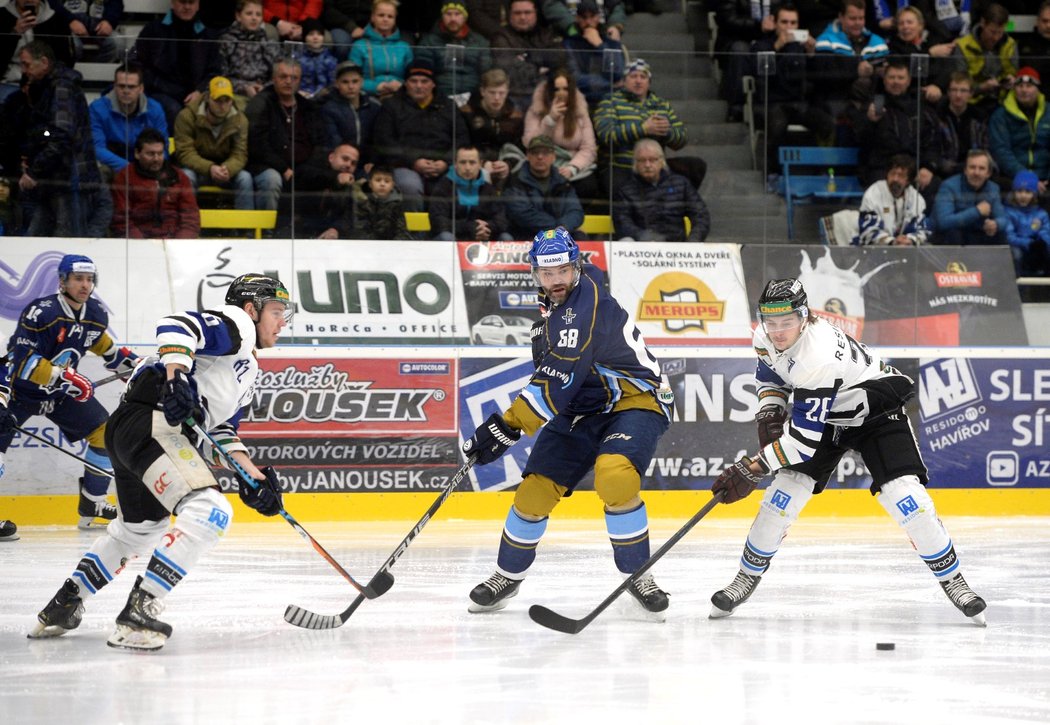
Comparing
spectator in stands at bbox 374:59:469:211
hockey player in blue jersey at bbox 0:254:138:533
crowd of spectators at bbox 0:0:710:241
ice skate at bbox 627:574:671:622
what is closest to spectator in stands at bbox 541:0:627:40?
crowd of spectators at bbox 0:0:710:241

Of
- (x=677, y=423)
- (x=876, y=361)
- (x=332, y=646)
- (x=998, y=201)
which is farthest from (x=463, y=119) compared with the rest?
(x=332, y=646)

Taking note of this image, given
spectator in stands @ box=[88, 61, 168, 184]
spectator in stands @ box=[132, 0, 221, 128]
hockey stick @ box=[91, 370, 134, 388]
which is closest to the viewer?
hockey stick @ box=[91, 370, 134, 388]

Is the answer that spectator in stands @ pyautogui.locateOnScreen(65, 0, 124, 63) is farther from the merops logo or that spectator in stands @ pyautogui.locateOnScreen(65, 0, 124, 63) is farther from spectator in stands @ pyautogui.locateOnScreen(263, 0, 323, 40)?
the merops logo

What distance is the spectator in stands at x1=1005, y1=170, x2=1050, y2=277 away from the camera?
7691 millimetres

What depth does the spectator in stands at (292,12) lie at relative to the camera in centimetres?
800

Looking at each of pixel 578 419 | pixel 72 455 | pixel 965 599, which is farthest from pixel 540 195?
pixel 965 599

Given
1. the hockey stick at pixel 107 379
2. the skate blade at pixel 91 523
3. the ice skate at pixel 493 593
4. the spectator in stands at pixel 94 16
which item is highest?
the spectator in stands at pixel 94 16

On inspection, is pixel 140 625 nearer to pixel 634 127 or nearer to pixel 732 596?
pixel 732 596

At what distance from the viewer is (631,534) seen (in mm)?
4250

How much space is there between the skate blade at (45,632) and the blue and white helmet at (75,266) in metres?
2.68

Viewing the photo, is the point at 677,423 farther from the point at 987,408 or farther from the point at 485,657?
the point at 485,657

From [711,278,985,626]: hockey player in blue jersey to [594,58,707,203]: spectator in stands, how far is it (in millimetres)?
3289

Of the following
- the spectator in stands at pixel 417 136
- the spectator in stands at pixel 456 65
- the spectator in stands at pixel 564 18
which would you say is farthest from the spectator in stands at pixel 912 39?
the spectator in stands at pixel 417 136

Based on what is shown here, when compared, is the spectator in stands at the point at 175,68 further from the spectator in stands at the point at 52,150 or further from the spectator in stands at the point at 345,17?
the spectator in stands at the point at 345,17
